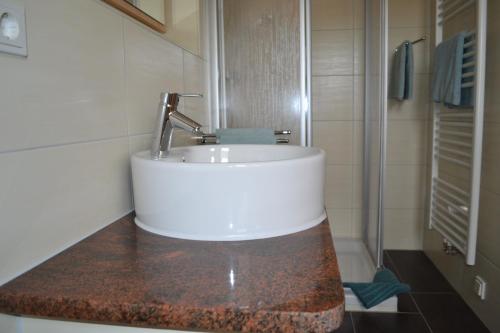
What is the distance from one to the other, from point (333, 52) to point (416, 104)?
66 cm

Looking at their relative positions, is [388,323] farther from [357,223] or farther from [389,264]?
[357,223]

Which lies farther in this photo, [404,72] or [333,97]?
[333,97]

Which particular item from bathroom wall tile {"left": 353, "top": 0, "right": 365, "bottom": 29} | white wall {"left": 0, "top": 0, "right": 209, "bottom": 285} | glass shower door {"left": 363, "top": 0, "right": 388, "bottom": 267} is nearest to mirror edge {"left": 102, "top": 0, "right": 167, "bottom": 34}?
white wall {"left": 0, "top": 0, "right": 209, "bottom": 285}

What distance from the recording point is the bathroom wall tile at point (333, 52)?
2.62m

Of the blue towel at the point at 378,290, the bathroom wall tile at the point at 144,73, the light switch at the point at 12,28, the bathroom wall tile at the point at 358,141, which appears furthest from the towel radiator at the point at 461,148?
the light switch at the point at 12,28

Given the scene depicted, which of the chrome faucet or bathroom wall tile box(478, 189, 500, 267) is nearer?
the chrome faucet

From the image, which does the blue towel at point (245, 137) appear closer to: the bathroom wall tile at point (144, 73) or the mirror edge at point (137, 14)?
the bathroom wall tile at point (144, 73)

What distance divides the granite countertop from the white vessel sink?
3 centimetres

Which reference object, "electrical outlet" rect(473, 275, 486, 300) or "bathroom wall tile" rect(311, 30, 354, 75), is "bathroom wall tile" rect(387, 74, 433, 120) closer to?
"bathroom wall tile" rect(311, 30, 354, 75)

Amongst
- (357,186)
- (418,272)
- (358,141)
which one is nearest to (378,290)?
(418,272)

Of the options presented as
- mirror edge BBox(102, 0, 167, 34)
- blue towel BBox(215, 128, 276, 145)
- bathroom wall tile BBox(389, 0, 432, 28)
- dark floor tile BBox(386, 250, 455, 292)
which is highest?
bathroom wall tile BBox(389, 0, 432, 28)

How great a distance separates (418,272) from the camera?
240cm

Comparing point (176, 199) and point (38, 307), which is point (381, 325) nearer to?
point (176, 199)

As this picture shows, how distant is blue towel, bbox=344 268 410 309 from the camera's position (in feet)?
5.84
